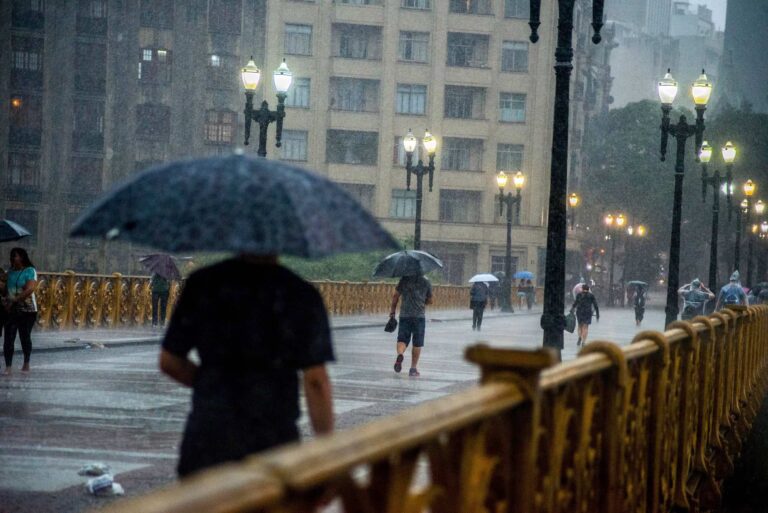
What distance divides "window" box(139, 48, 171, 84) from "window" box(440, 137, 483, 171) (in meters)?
17.9

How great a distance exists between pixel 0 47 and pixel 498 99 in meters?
29.4

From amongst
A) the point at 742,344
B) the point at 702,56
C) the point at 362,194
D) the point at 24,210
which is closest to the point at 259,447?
the point at 742,344

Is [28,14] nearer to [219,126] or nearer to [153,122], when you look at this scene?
[153,122]

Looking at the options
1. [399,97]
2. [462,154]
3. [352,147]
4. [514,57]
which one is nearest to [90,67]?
[352,147]

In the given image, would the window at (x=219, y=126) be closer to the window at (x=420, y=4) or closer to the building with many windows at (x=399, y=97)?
the building with many windows at (x=399, y=97)

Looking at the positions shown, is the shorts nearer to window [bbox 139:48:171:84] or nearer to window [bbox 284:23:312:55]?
window [bbox 139:48:171:84]

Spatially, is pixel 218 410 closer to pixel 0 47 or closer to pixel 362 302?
pixel 362 302

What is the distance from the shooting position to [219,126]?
2992 inches

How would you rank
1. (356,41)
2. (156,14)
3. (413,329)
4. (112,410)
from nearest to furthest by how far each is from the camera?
1. (112,410)
2. (413,329)
3. (156,14)
4. (356,41)

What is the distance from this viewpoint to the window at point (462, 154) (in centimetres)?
8138

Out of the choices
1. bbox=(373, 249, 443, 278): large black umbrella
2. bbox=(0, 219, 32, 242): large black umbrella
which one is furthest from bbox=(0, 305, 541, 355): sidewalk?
bbox=(373, 249, 443, 278): large black umbrella

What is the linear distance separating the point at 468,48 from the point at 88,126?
2415 centimetres

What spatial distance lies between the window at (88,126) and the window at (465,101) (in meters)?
21.6

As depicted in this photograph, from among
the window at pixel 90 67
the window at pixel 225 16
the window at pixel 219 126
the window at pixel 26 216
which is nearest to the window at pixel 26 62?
the window at pixel 90 67
